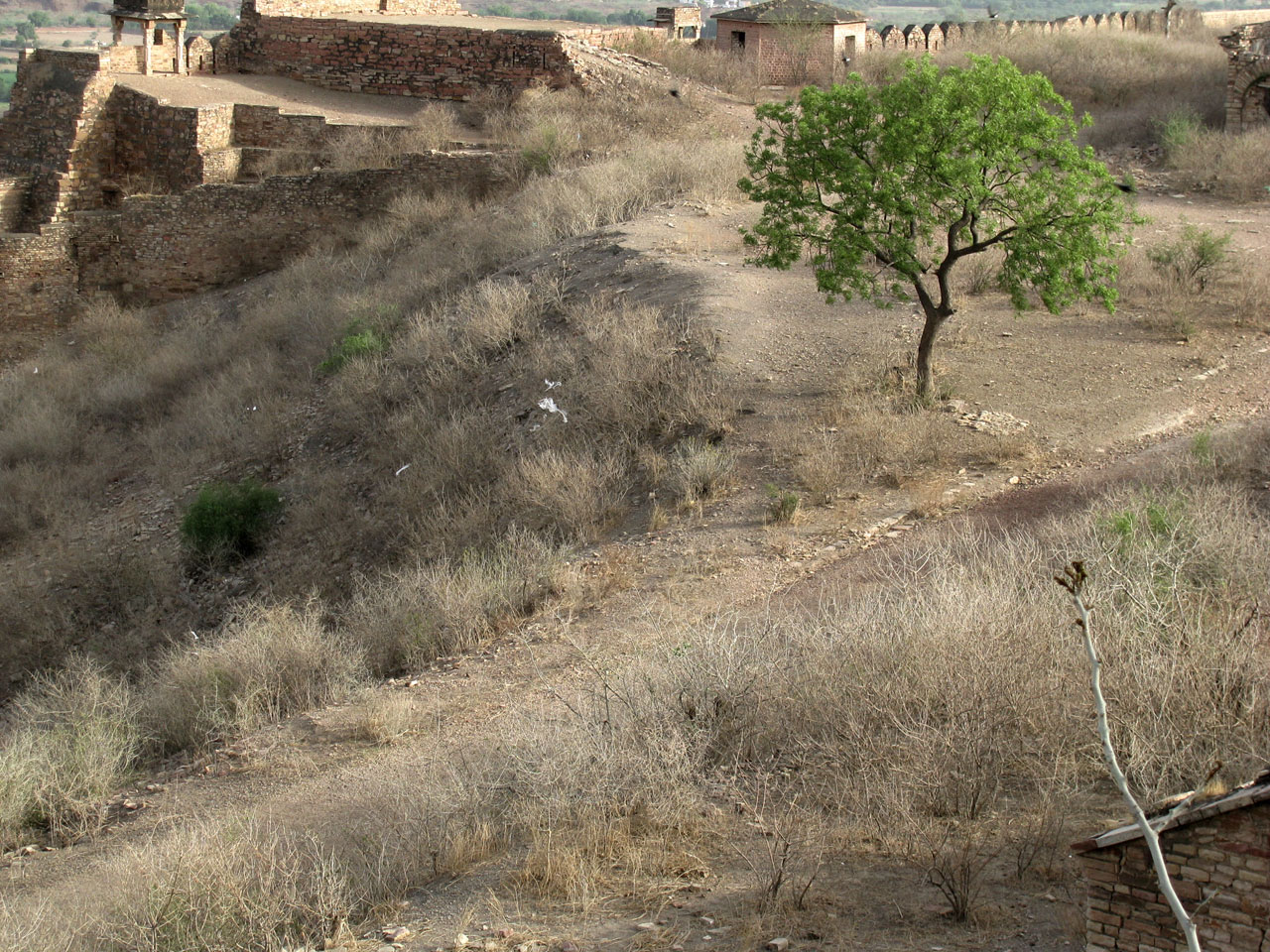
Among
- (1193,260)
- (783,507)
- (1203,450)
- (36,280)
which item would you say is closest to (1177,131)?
(1193,260)

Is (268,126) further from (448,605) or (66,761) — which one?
(66,761)

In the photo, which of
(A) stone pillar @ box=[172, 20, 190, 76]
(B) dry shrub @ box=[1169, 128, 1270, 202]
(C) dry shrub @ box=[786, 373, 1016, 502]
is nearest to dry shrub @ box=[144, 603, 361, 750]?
(C) dry shrub @ box=[786, 373, 1016, 502]

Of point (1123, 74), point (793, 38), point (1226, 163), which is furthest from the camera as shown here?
point (793, 38)

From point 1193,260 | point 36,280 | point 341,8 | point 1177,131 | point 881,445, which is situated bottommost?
point 881,445

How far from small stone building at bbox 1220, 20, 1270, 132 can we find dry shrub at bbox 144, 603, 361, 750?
15867mm

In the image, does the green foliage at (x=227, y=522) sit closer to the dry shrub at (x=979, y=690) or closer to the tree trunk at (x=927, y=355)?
the dry shrub at (x=979, y=690)

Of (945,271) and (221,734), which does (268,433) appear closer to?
(221,734)

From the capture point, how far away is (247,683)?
6977mm

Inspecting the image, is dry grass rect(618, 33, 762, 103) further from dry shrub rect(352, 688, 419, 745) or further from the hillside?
dry shrub rect(352, 688, 419, 745)

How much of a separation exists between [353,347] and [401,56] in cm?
934

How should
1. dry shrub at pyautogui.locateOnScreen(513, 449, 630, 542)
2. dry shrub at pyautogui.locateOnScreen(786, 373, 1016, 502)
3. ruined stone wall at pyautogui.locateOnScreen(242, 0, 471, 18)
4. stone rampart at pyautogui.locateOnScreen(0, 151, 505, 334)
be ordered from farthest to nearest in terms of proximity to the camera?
1. ruined stone wall at pyautogui.locateOnScreen(242, 0, 471, 18)
2. stone rampart at pyautogui.locateOnScreen(0, 151, 505, 334)
3. dry shrub at pyautogui.locateOnScreen(513, 449, 630, 542)
4. dry shrub at pyautogui.locateOnScreen(786, 373, 1016, 502)

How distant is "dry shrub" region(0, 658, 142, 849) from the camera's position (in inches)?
235

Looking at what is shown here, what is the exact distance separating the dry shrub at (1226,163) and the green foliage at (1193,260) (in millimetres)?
3385

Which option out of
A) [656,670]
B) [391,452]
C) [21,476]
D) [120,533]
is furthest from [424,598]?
[21,476]
